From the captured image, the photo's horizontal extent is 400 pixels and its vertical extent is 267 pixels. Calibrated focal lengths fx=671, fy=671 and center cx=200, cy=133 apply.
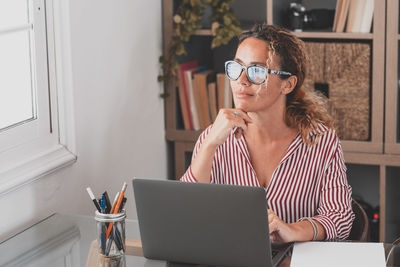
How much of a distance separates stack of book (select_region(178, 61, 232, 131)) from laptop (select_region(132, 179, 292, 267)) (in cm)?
154

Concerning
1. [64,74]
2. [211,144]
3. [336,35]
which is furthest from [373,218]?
[64,74]

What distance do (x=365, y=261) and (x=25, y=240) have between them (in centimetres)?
98

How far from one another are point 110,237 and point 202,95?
5.05 feet

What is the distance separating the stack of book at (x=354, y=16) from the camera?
2943mm

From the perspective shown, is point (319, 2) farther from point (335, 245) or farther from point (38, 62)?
point (335, 245)

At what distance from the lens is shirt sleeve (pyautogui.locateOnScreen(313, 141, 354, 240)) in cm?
199

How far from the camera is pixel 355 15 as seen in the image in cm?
297

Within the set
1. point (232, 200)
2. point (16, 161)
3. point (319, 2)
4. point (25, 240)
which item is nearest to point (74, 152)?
point (16, 161)

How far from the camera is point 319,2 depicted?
337 centimetres

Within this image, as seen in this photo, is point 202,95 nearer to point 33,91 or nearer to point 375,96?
point 375,96

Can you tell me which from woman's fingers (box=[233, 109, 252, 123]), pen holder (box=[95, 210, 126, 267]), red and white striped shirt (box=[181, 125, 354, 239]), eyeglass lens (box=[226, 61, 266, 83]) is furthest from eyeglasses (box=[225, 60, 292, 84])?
pen holder (box=[95, 210, 126, 267])

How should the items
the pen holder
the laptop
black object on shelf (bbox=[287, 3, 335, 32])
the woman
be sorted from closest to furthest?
the laptop < the pen holder < the woman < black object on shelf (bbox=[287, 3, 335, 32])

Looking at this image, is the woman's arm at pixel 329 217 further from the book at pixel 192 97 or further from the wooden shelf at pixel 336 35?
the book at pixel 192 97

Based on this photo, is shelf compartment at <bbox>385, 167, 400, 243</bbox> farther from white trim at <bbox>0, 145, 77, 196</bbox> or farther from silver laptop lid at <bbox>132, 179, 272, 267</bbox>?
silver laptop lid at <bbox>132, 179, 272, 267</bbox>
